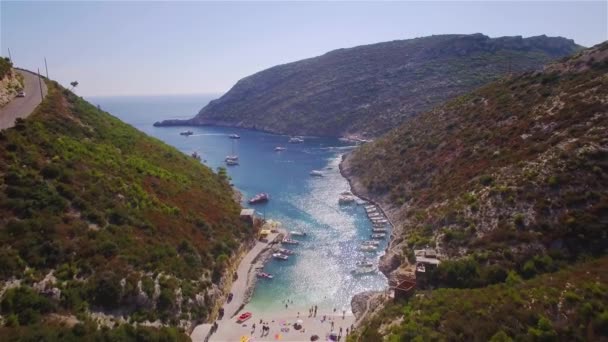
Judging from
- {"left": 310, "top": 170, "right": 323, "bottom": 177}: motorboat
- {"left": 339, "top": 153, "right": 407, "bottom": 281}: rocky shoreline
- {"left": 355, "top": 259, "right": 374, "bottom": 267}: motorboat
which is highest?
{"left": 310, "top": 170, "right": 323, "bottom": 177}: motorboat

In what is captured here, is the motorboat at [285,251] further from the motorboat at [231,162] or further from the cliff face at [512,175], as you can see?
the motorboat at [231,162]

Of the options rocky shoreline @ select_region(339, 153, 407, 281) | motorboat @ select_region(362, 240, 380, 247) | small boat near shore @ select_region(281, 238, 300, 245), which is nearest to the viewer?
rocky shoreline @ select_region(339, 153, 407, 281)

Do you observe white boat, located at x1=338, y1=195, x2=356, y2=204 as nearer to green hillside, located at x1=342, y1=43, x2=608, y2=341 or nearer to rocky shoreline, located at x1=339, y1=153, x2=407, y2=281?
rocky shoreline, located at x1=339, y1=153, x2=407, y2=281

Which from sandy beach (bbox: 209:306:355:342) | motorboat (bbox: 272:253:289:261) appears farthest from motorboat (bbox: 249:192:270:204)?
sandy beach (bbox: 209:306:355:342)

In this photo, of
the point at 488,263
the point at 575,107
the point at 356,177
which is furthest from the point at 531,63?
the point at 488,263

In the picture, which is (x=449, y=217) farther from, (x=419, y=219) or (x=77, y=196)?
(x=77, y=196)

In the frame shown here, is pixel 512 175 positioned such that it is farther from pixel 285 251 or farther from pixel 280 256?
pixel 280 256

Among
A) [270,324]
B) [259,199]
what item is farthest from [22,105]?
[270,324]
